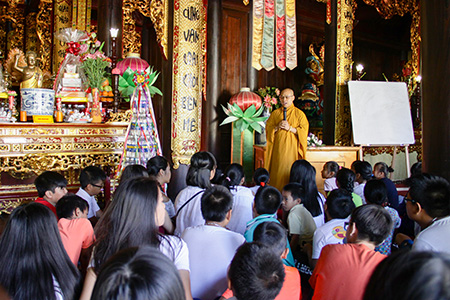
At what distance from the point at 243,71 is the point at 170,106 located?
136 inches

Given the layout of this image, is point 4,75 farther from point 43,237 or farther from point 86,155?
point 43,237

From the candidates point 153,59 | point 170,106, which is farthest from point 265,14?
point 153,59

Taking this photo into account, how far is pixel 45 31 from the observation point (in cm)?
868

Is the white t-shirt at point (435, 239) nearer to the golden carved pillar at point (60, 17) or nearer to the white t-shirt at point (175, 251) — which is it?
the white t-shirt at point (175, 251)

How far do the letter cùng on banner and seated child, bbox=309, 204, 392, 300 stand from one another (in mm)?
4124

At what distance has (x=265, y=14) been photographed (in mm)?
5648

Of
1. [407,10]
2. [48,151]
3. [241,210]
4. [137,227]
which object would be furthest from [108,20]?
[407,10]

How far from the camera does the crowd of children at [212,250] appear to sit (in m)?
0.73

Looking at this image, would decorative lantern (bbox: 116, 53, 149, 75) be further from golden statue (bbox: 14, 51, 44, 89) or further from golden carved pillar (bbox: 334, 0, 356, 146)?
golden carved pillar (bbox: 334, 0, 356, 146)

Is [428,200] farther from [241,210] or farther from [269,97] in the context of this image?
[269,97]

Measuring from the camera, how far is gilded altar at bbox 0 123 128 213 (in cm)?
409

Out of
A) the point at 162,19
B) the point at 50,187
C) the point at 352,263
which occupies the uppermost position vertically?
the point at 162,19

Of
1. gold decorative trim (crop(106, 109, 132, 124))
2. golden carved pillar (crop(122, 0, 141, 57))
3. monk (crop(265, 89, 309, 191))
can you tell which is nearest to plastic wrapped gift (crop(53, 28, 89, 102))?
gold decorative trim (crop(106, 109, 132, 124))

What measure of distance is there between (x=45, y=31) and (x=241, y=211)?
7.63m
